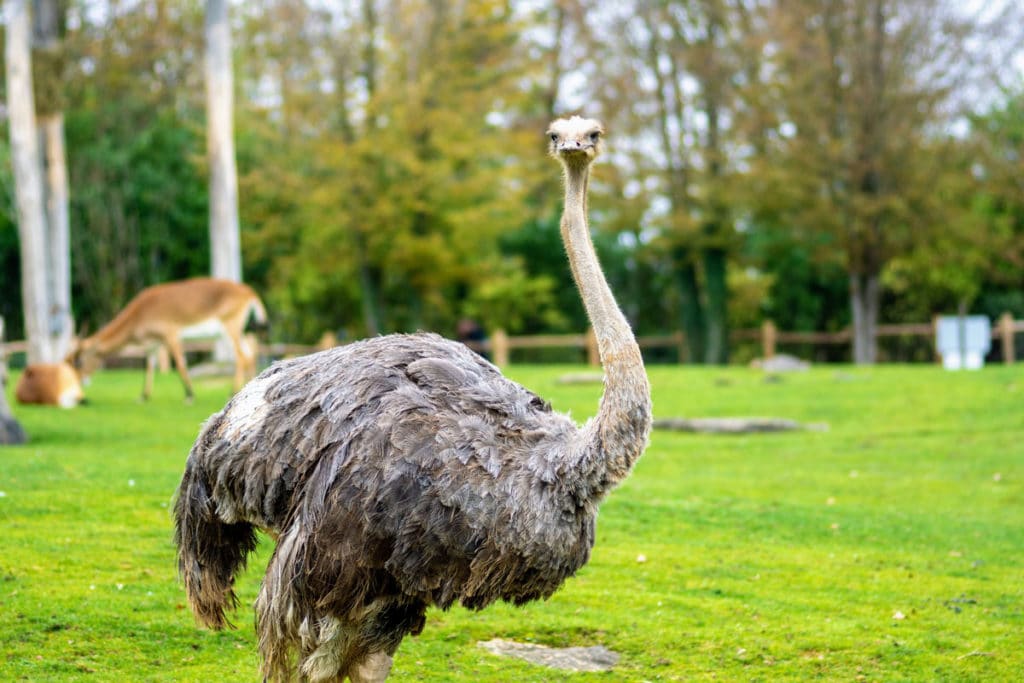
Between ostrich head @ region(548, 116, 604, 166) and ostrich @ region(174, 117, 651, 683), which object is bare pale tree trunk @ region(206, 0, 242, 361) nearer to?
ostrich @ region(174, 117, 651, 683)

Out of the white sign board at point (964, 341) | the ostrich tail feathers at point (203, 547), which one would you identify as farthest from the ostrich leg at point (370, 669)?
the white sign board at point (964, 341)

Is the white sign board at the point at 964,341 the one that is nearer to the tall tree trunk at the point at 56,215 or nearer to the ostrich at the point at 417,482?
the tall tree trunk at the point at 56,215

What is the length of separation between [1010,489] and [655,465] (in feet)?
10.1

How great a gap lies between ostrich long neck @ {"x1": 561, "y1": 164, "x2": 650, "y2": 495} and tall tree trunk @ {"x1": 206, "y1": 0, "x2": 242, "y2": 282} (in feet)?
59.2

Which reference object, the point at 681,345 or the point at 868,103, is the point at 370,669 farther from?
the point at 681,345

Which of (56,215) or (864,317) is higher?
(56,215)

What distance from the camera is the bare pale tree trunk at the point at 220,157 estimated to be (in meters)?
21.7

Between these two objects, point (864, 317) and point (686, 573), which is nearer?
point (686, 573)

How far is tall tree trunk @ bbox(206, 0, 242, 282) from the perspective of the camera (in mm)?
21734

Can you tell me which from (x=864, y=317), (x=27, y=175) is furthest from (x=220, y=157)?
(x=864, y=317)

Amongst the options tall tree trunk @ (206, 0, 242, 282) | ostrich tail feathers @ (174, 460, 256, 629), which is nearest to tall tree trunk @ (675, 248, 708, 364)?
tall tree trunk @ (206, 0, 242, 282)

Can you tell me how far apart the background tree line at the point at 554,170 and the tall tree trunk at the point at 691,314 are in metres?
0.07

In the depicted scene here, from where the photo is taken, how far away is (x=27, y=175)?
17.6 meters

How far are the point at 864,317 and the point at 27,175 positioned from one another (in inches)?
638
